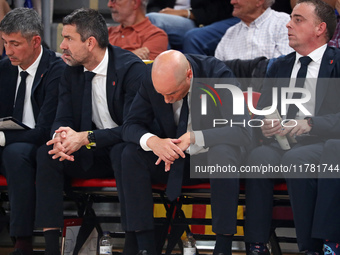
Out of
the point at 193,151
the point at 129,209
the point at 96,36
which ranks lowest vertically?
the point at 129,209

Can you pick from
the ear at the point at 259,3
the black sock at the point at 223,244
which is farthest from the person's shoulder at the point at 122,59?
the ear at the point at 259,3

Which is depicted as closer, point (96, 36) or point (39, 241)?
point (96, 36)

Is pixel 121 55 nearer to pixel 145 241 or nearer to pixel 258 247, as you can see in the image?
pixel 145 241

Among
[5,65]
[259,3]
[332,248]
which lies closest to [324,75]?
[332,248]

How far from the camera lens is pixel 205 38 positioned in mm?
4754

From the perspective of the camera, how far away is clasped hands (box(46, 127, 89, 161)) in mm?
3025

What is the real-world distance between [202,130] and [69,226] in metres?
0.96

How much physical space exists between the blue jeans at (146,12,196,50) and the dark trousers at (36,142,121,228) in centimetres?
206

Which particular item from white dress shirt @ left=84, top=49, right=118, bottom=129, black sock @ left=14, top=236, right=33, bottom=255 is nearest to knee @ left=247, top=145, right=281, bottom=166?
white dress shirt @ left=84, top=49, right=118, bottom=129

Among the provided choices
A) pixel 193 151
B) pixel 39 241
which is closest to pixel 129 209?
pixel 193 151

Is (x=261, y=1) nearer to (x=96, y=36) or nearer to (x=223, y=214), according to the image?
(x=96, y=36)

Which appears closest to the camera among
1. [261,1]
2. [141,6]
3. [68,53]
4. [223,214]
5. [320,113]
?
[223,214]

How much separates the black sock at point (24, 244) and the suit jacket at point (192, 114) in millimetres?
808

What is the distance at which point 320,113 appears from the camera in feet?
9.97
